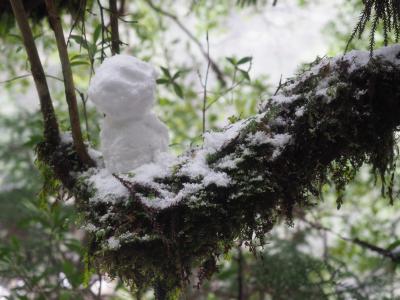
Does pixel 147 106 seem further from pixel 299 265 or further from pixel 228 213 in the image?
pixel 299 265

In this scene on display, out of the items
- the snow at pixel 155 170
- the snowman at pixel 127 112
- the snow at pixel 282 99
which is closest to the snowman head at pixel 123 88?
the snowman at pixel 127 112

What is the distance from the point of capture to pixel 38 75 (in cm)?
128

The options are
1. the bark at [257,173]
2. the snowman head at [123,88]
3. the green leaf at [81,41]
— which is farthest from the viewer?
the green leaf at [81,41]

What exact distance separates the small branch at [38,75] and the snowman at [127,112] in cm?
18

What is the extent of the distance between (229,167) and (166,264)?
1.04 ft

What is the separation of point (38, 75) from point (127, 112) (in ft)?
1.05

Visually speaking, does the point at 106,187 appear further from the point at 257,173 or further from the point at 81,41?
the point at 81,41

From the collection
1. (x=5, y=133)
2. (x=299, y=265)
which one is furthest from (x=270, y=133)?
(x=5, y=133)

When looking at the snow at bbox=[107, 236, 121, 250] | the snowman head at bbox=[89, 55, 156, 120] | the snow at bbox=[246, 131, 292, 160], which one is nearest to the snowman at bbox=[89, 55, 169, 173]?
the snowman head at bbox=[89, 55, 156, 120]

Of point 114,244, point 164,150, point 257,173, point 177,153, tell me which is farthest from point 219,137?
point 177,153

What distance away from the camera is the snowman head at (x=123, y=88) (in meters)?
1.21

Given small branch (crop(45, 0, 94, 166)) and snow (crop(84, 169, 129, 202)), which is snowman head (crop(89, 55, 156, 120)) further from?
snow (crop(84, 169, 129, 202))

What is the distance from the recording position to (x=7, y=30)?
1708mm

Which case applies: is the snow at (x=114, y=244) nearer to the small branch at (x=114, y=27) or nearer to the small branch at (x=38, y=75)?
the small branch at (x=38, y=75)
